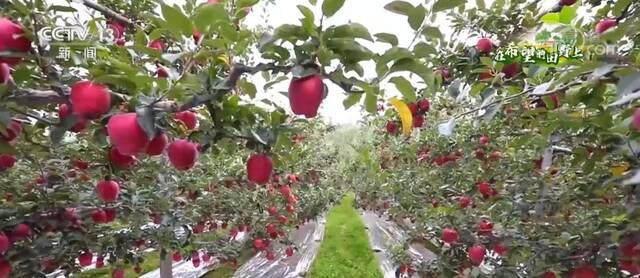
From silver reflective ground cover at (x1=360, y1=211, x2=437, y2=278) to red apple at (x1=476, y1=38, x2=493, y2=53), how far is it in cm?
311

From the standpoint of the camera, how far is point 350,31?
1.66 ft

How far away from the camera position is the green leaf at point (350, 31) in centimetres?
50

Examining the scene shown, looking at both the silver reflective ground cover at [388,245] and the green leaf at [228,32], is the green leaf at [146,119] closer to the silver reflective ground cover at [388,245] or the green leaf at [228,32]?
the green leaf at [228,32]

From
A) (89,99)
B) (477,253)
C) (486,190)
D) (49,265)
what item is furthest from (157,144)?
(486,190)

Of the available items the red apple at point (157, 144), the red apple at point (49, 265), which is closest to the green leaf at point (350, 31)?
the red apple at point (157, 144)

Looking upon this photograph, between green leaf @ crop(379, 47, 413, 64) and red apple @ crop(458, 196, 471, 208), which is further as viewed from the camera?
red apple @ crop(458, 196, 471, 208)

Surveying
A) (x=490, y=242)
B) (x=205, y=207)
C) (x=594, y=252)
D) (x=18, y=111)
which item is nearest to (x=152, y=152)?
(x=18, y=111)

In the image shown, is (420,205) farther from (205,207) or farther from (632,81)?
(632,81)

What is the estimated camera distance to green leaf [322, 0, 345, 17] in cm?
48

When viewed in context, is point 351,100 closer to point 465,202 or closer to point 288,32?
point 288,32

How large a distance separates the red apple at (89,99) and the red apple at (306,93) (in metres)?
0.28

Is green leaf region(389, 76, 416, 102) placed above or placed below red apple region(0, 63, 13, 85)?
below

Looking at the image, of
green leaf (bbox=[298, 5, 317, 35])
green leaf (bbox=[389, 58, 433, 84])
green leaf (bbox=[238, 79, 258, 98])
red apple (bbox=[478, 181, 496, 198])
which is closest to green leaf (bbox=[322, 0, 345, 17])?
green leaf (bbox=[298, 5, 317, 35])

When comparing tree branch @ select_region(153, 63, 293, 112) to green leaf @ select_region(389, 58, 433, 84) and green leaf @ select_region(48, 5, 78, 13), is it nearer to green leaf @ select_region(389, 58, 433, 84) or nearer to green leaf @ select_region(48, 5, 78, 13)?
green leaf @ select_region(389, 58, 433, 84)
